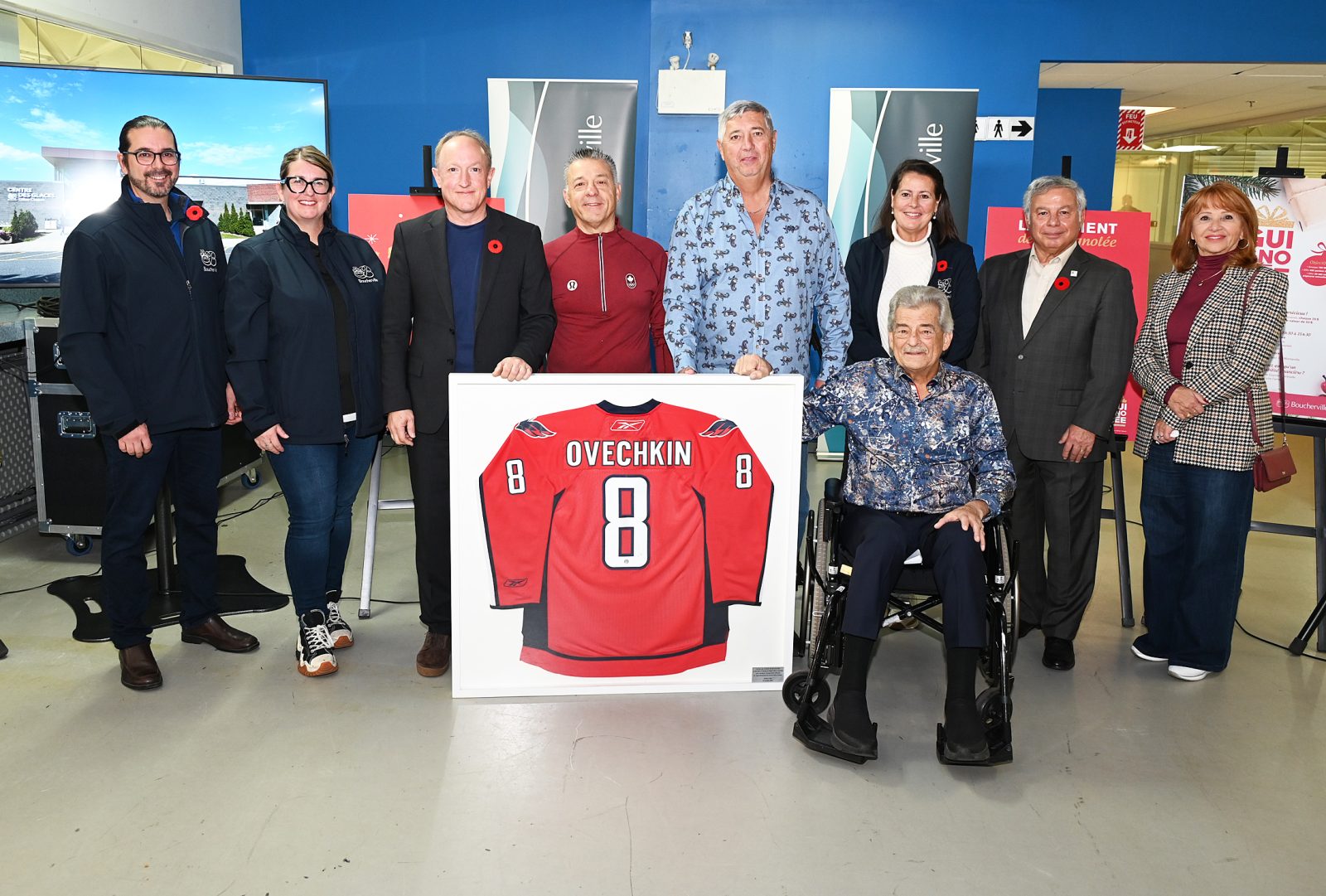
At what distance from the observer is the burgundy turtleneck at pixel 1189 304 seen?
333cm

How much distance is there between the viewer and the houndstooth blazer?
10.6 feet

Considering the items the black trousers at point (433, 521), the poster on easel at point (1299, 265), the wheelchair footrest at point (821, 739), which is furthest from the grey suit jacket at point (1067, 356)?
the black trousers at point (433, 521)

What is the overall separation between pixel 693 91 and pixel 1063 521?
13.7 ft

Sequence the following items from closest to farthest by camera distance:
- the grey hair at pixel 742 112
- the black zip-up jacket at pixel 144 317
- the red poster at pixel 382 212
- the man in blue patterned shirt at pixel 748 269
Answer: the black zip-up jacket at pixel 144 317 → the grey hair at pixel 742 112 → the man in blue patterned shirt at pixel 748 269 → the red poster at pixel 382 212

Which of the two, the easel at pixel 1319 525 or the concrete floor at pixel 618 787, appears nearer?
the concrete floor at pixel 618 787

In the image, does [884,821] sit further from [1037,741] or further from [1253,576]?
[1253,576]

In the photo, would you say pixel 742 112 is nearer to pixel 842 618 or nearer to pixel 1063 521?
pixel 842 618

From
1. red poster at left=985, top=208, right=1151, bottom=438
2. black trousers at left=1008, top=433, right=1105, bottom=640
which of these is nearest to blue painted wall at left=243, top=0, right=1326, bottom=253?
red poster at left=985, top=208, right=1151, bottom=438

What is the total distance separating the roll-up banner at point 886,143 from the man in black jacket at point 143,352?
12.6 ft

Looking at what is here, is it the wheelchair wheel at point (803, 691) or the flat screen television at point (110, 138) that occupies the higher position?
the flat screen television at point (110, 138)

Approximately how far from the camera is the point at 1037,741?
9.70 feet

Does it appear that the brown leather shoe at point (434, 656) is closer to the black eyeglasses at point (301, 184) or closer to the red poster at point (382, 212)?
the black eyeglasses at point (301, 184)

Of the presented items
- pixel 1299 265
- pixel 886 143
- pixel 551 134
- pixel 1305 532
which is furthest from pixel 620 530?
pixel 886 143

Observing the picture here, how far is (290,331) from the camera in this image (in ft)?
10.1
